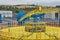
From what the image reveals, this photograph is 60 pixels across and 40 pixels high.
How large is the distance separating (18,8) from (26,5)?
1.11 ft

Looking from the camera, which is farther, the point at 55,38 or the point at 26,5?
the point at 26,5

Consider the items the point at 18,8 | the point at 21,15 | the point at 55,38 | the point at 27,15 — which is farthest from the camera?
the point at 18,8

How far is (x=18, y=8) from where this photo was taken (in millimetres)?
5227

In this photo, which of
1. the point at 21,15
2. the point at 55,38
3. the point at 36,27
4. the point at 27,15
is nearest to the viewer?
the point at 55,38

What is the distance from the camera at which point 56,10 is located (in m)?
4.28

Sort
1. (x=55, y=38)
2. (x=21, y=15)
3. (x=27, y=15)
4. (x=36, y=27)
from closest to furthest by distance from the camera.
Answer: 1. (x=55, y=38)
2. (x=36, y=27)
3. (x=27, y=15)
4. (x=21, y=15)

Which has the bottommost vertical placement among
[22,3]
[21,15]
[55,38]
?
[55,38]

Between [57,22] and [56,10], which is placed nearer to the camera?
[56,10]

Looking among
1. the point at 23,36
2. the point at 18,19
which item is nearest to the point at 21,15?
the point at 18,19

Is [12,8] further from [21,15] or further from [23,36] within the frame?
[23,36]

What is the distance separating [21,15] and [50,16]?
2.94ft

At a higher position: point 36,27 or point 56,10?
point 56,10

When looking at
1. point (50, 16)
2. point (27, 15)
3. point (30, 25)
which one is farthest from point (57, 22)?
point (30, 25)

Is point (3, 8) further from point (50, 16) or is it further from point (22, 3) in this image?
point (50, 16)
